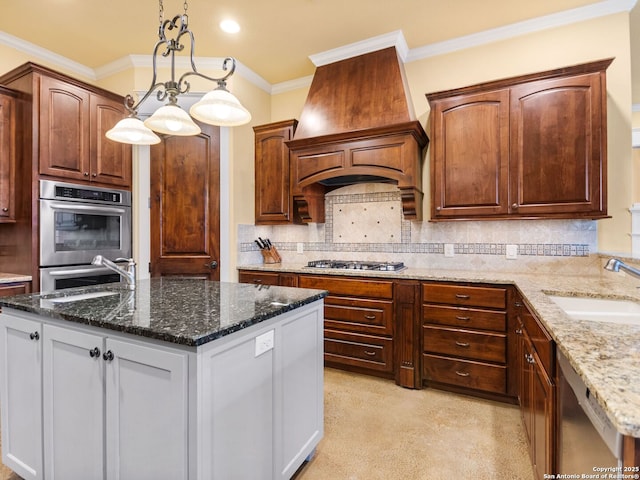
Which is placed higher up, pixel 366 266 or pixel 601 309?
pixel 366 266

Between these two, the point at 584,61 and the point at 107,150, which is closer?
the point at 584,61

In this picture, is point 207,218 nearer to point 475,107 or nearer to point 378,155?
point 378,155

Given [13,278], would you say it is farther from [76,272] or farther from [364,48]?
[364,48]

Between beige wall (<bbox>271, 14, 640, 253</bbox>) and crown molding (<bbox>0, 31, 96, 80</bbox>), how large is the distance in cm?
357

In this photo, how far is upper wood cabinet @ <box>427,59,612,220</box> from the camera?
238 centimetres

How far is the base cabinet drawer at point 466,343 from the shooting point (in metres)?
2.45

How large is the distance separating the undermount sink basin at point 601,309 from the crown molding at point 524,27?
235 cm

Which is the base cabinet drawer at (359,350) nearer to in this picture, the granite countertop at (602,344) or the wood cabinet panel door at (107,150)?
the granite countertop at (602,344)

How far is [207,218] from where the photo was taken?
3.50 meters

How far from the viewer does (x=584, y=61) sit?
273cm

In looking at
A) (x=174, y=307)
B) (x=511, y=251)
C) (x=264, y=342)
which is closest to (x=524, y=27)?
(x=511, y=251)

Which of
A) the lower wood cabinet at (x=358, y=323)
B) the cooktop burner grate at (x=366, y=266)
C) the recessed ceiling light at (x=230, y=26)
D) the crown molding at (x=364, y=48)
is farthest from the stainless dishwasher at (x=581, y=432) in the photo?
the recessed ceiling light at (x=230, y=26)

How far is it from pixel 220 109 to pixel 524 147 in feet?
7.24

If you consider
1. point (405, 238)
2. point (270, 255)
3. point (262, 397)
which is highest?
point (405, 238)
